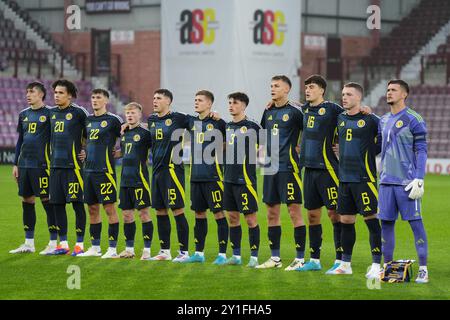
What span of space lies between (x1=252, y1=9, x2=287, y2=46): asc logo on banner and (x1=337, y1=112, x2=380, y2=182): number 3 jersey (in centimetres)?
2661

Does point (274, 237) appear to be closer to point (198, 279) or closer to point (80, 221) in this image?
point (198, 279)

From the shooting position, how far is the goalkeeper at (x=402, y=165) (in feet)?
36.9

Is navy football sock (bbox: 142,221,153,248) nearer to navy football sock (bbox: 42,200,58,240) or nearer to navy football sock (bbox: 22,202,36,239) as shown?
navy football sock (bbox: 42,200,58,240)

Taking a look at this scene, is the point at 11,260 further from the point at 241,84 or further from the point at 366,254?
the point at 241,84

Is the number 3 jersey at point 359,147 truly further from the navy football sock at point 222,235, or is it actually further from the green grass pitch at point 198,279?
the navy football sock at point 222,235

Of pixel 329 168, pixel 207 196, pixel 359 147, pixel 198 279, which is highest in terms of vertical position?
pixel 359 147

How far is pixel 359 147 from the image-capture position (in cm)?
1172

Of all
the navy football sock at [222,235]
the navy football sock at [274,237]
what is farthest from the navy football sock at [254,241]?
the navy football sock at [222,235]

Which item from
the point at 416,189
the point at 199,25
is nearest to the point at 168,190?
the point at 416,189

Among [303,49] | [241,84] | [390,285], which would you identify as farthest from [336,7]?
[390,285]

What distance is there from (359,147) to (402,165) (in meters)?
0.62

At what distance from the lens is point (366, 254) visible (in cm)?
1411

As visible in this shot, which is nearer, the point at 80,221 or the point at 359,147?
the point at 359,147

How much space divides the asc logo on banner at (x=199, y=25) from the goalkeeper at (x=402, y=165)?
26726 mm
